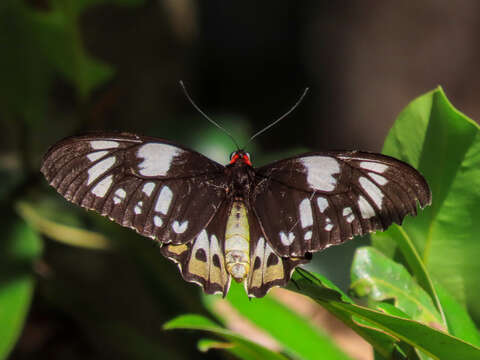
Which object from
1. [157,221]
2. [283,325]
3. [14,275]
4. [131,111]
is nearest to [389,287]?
[157,221]

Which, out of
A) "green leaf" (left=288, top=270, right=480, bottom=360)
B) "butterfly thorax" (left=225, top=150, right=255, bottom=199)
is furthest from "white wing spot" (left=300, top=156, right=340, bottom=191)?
"green leaf" (left=288, top=270, right=480, bottom=360)

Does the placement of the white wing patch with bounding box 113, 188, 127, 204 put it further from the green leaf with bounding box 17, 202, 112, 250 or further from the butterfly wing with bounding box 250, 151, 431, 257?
the green leaf with bounding box 17, 202, 112, 250

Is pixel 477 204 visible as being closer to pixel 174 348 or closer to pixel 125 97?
pixel 174 348

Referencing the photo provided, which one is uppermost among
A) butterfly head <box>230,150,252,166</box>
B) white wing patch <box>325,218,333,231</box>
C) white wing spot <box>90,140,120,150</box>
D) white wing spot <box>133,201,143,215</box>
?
butterfly head <box>230,150,252,166</box>

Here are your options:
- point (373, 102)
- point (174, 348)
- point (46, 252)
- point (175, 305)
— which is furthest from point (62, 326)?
point (373, 102)

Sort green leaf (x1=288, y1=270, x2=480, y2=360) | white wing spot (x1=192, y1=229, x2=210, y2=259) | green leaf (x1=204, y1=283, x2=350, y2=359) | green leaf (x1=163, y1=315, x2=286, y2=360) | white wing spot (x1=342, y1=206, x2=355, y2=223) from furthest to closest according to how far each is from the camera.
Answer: green leaf (x1=204, y1=283, x2=350, y2=359) < white wing spot (x1=192, y1=229, x2=210, y2=259) < white wing spot (x1=342, y1=206, x2=355, y2=223) < green leaf (x1=163, y1=315, x2=286, y2=360) < green leaf (x1=288, y1=270, x2=480, y2=360)

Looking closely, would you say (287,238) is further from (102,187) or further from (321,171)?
(102,187)
